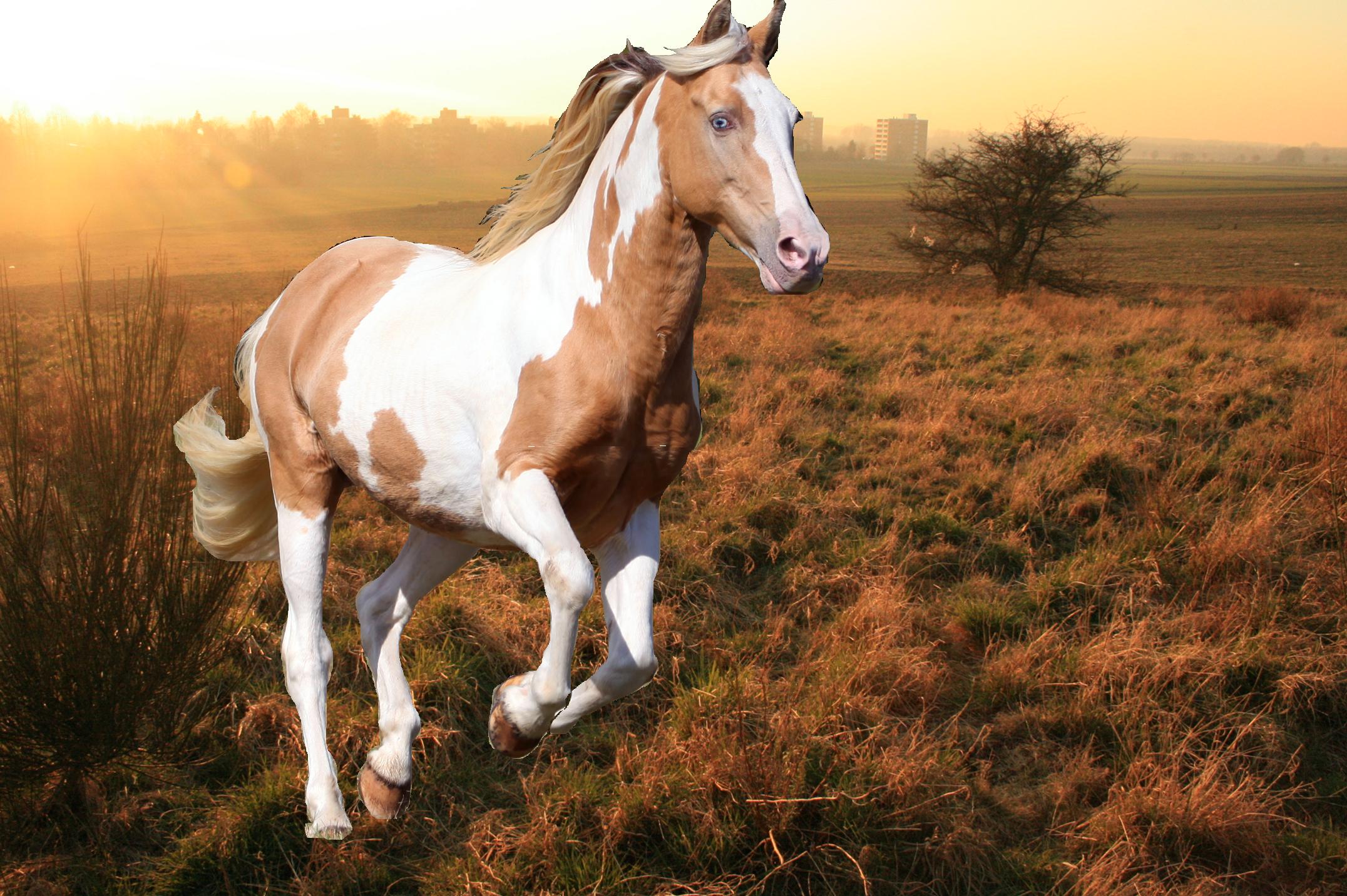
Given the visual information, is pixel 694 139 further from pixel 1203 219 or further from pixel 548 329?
pixel 1203 219

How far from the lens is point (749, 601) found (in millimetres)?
5000

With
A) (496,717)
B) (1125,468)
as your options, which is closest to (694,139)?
(496,717)

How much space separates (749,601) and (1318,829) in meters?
2.65

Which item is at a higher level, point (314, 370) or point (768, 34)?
point (768, 34)

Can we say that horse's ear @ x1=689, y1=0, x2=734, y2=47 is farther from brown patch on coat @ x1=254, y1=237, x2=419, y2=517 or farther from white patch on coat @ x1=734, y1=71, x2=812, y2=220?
brown patch on coat @ x1=254, y1=237, x2=419, y2=517

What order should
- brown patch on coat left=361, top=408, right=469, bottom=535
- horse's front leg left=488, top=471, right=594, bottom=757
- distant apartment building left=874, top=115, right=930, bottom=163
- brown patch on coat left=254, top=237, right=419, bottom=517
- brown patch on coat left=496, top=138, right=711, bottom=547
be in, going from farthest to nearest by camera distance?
1. distant apartment building left=874, top=115, right=930, bottom=163
2. brown patch on coat left=254, top=237, right=419, bottom=517
3. brown patch on coat left=361, top=408, right=469, bottom=535
4. brown patch on coat left=496, top=138, right=711, bottom=547
5. horse's front leg left=488, top=471, right=594, bottom=757

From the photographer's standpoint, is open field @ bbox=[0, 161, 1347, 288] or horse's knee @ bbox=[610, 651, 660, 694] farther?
open field @ bbox=[0, 161, 1347, 288]

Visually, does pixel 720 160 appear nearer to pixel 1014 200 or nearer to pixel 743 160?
pixel 743 160

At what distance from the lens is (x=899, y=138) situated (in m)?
164

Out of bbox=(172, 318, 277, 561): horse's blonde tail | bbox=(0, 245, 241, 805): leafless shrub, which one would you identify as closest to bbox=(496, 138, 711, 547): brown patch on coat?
bbox=(0, 245, 241, 805): leafless shrub

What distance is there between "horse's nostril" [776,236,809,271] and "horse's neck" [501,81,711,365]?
12.8 inches

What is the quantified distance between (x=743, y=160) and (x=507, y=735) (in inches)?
64.3

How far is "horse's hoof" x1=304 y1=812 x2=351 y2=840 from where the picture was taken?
2658mm

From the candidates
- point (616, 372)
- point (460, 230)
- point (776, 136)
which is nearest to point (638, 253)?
point (616, 372)
